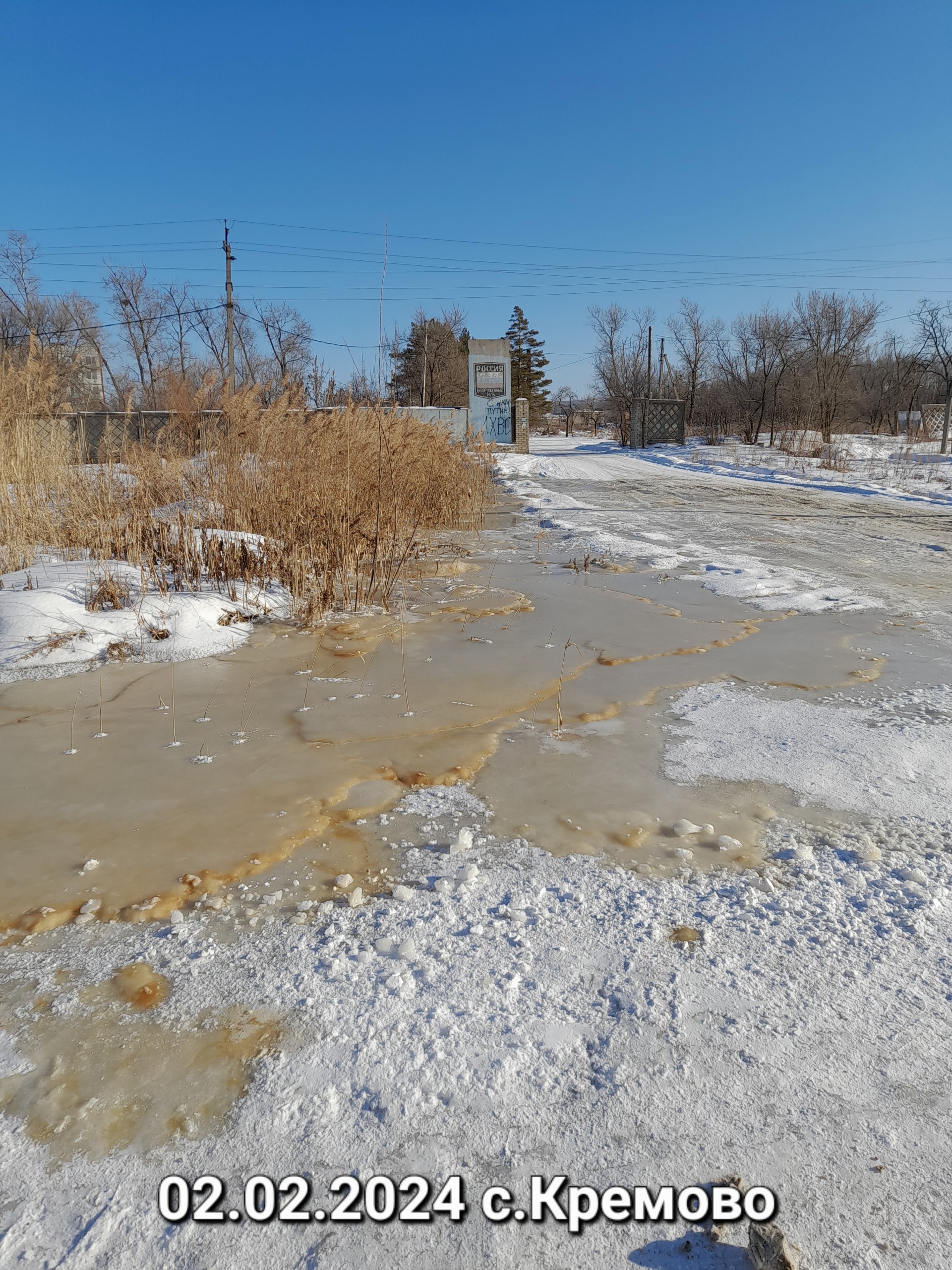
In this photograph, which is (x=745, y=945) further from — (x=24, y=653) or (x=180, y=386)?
(x=180, y=386)

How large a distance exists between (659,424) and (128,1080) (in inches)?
1264

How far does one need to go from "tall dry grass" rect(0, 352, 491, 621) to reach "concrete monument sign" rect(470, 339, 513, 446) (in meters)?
23.3

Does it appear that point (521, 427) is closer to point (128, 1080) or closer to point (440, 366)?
point (440, 366)

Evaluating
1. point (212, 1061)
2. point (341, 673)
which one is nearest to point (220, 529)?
point (341, 673)

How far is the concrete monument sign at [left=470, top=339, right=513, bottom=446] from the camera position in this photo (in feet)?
94.1

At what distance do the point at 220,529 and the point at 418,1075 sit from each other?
14.6 ft

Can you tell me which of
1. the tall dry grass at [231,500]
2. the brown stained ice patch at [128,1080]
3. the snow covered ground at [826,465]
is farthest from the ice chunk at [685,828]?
the snow covered ground at [826,465]

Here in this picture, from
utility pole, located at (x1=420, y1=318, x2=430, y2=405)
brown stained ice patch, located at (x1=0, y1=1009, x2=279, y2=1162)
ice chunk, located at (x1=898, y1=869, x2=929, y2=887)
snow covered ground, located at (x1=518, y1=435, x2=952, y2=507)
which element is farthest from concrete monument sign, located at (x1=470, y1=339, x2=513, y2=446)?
brown stained ice patch, located at (x1=0, y1=1009, x2=279, y2=1162)

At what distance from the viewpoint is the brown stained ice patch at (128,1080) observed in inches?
46.3

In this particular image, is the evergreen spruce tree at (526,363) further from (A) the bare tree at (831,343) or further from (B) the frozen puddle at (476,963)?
(B) the frozen puddle at (476,963)

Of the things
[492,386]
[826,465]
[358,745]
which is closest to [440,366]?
[492,386]

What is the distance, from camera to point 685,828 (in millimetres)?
2072

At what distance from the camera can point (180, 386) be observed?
6.23 m
